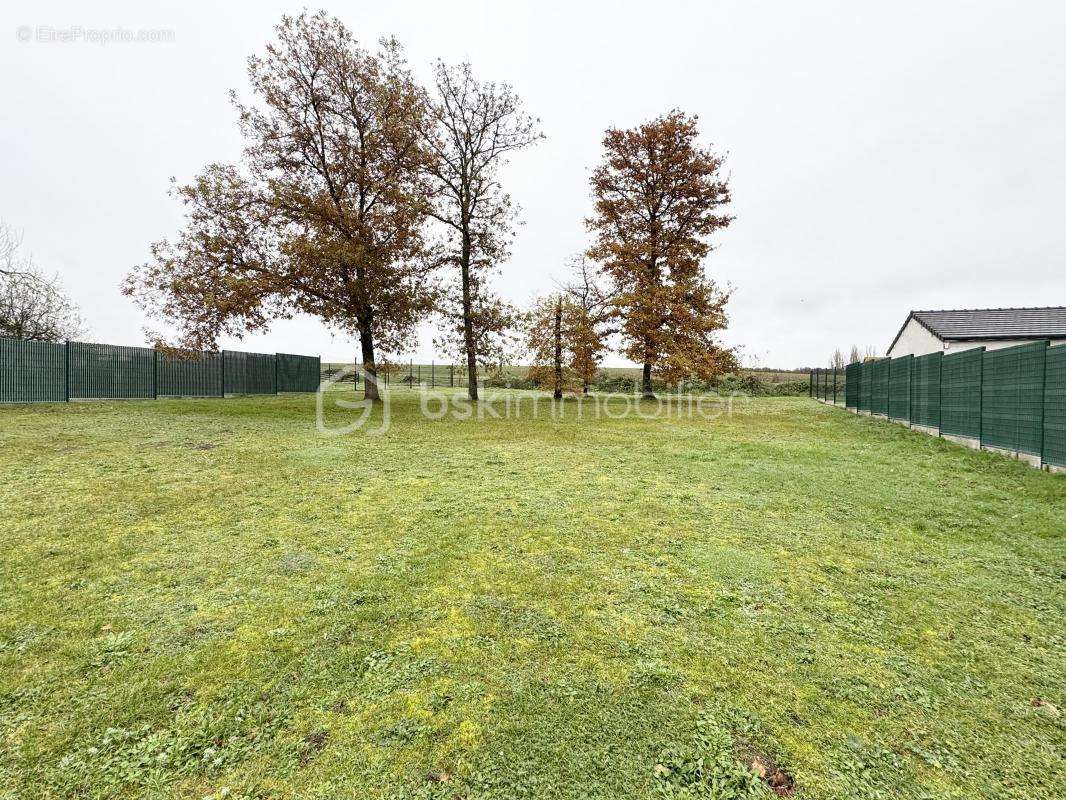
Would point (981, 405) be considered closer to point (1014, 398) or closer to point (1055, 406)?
point (1014, 398)

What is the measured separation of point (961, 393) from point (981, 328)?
32.5ft

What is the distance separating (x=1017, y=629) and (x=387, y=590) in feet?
12.4

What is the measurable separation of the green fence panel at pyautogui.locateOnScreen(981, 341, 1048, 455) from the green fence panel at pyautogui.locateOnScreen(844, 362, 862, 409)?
9812 mm

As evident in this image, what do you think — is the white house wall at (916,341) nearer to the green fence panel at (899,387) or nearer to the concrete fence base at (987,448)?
the green fence panel at (899,387)

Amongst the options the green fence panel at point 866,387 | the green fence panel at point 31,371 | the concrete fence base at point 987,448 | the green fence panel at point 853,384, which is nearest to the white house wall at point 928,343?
the green fence panel at point 866,387

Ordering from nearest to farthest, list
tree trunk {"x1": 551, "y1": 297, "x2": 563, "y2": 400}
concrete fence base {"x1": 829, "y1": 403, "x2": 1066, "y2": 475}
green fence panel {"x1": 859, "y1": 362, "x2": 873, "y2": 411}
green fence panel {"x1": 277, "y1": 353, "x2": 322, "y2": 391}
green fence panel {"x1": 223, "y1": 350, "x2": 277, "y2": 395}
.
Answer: concrete fence base {"x1": 829, "y1": 403, "x2": 1066, "y2": 475}
green fence panel {"x1": 859, "y1": 362, "x2": 873, "y2": 411}
green fence panel {"x1": 223, "y1": 350, "x2": 277, "y2": 395}
tree trunk {"x1": 551, "y1": 297, "x2": 563, "y2": 400}
green fence panel {"x1": 277, "y1": 353, "x2": 322, "y2": 391}

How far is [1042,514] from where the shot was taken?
4.61m

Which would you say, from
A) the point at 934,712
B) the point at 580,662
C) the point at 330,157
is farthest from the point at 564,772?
the point at 330,157

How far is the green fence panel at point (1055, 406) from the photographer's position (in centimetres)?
632

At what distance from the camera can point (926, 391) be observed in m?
10.9

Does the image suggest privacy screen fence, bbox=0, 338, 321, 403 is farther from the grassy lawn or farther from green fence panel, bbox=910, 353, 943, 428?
green fence panel, bbox=910, 353, 943, 428

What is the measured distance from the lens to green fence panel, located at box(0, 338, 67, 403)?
41.4 ft

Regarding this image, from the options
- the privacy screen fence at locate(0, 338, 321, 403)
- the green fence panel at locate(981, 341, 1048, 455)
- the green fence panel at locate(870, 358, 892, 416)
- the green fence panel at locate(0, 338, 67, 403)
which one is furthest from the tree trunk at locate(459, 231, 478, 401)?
the green fence panel at locate(981, 341, 1048, 455)

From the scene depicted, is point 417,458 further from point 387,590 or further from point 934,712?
point 934,712
